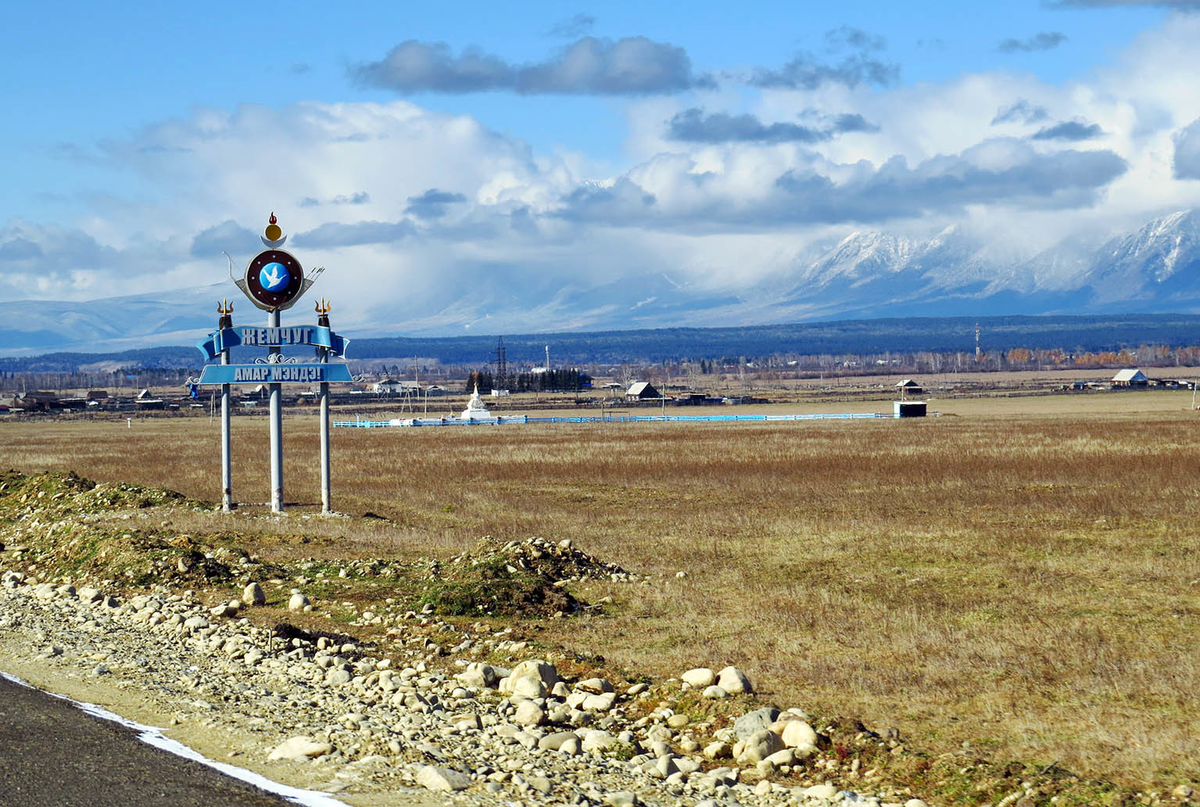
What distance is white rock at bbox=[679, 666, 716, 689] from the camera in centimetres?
1248

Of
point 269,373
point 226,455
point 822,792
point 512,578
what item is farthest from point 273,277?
point 822,792

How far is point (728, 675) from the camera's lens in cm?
1238

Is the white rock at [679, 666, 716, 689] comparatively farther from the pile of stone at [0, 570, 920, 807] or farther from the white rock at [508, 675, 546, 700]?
the white rock at [508, 675, 546, 700]

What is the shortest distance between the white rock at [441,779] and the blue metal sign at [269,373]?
20.3 metres

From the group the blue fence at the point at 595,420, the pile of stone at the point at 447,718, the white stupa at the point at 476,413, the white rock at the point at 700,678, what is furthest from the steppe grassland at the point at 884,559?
the white stupa at the point at 476,413

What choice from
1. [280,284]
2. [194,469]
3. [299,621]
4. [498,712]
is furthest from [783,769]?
[194,469]

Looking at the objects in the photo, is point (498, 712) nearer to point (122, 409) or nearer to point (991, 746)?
point (991, 746)

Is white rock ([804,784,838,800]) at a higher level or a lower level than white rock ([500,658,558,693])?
lower

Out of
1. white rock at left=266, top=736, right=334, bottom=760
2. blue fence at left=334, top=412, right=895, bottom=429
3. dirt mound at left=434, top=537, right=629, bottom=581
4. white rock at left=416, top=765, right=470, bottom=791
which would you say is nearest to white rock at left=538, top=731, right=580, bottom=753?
white rock at left=416, top=765, right=470, bottom=791

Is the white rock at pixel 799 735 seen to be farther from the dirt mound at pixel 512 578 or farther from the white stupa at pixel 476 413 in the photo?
the white stupa at pixel 476 413

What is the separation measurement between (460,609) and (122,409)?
149685 mm

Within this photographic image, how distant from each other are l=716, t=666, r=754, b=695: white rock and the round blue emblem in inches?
796

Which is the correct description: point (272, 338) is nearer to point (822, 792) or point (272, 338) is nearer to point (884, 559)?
point (884, 559)

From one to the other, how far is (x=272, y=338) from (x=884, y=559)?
15276 millimetres
